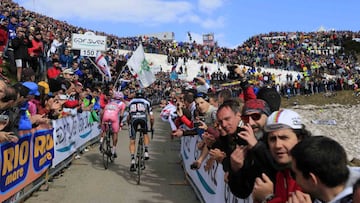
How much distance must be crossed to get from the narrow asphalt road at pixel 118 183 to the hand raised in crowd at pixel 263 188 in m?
4.86

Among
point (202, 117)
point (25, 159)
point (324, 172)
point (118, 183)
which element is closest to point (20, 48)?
point (118, 183)

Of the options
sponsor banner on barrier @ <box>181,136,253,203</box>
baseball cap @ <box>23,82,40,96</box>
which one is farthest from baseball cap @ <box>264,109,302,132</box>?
baseball cap @ <box>23,82,40,96</box>

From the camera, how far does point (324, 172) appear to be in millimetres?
2617

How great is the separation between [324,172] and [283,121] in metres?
0.98

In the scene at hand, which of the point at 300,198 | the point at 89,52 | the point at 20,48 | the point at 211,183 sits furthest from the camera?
the point at 89,52

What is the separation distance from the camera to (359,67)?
52906 millimetres

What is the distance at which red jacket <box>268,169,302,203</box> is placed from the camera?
3328mm

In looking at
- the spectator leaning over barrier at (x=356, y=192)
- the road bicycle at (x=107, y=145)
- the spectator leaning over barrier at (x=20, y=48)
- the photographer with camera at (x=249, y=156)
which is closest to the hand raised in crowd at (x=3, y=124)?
the photographer with camera at (x=249, y=156)

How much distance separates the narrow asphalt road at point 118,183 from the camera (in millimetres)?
8438

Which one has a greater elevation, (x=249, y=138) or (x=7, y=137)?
(x=249, y=138)

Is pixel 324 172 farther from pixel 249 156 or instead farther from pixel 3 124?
pixel 3 124

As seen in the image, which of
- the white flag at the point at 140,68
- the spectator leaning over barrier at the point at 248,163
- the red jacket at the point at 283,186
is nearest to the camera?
the red jacket at the point at 283,186

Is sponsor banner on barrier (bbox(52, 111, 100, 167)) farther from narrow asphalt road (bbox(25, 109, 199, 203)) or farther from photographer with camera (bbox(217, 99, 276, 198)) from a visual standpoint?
photographer with camera (bbox(217, 99, 276, 198))

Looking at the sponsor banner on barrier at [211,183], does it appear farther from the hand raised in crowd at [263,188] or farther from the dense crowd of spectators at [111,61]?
the dense crowd of spectators at [111,61]
